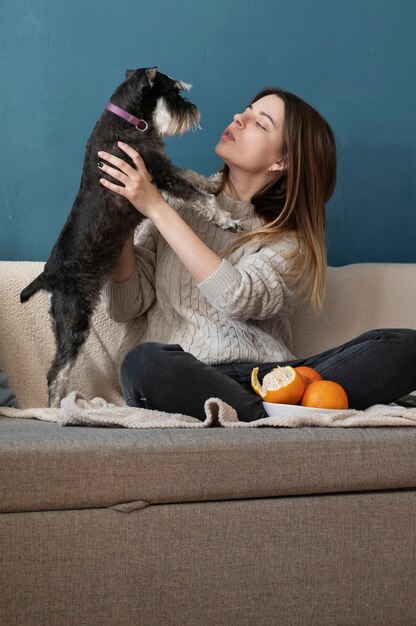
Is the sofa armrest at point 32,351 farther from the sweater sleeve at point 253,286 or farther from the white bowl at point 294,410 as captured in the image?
the white bowl at point 294,410

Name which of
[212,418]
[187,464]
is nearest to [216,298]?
[212,418]

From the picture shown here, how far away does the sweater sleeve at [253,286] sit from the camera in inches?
86.4

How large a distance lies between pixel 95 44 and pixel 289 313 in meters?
1.12

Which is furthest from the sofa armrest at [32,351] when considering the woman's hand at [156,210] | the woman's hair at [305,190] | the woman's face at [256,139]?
the woman's face at [256,139]

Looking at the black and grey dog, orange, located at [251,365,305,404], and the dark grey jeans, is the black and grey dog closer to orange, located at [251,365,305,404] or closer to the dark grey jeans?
the dark grey jeans

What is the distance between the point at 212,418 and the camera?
6.01 feet

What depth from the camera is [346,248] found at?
3.11 metres

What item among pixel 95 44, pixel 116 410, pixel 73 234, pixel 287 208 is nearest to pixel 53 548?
pixel 116 410

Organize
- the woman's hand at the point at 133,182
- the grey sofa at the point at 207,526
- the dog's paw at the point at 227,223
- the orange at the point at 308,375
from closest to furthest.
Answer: the grey sofa at the point at 207,526, the orange at the point at 308,375, the woman's hand at the point at 133,182, the dog's paw at the point at 227,223

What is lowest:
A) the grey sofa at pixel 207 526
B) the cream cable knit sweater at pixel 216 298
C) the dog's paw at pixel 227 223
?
the grey sofa at pixel 207 526

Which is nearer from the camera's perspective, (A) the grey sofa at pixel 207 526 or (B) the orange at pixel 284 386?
(A) the grey sofa at pixel 207 526

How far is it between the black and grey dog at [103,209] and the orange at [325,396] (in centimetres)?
68

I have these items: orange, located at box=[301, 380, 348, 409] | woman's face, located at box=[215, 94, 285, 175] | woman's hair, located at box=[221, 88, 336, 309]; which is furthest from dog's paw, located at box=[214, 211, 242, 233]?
orange, located at box=[301, 380, 348, 409]

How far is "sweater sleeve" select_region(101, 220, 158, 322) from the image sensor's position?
2.46 meters
